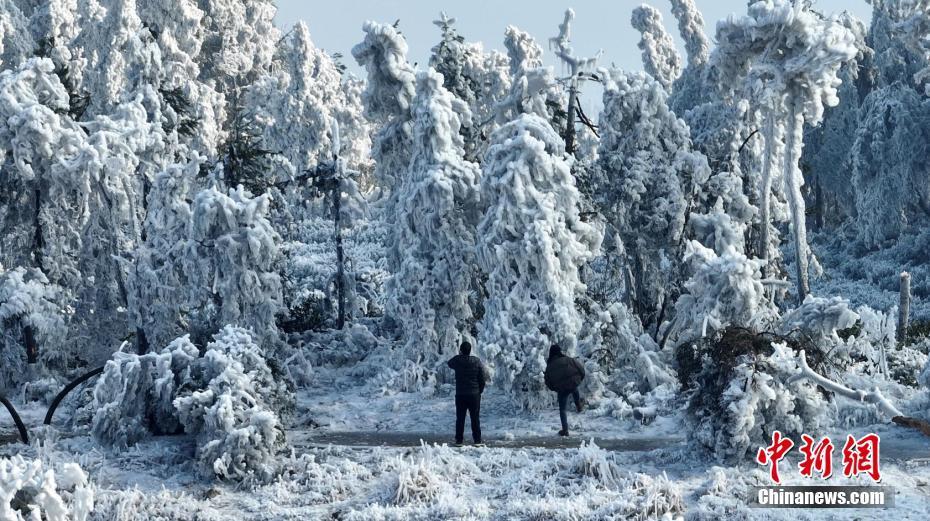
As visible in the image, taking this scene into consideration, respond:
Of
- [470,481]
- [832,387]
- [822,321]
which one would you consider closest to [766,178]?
[822,321]

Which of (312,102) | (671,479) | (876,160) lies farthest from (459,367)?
(312,102)

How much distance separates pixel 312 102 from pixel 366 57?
2934 centimetres

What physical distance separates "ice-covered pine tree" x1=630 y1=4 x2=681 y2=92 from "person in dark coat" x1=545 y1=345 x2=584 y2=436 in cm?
4471

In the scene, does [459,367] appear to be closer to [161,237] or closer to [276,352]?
[276,352]

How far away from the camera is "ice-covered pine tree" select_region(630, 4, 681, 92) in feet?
184

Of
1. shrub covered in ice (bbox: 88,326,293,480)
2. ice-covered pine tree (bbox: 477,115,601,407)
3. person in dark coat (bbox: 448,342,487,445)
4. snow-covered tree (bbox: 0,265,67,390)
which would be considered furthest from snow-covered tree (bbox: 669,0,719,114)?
shrub covered in ice (bbox: 88,326,293,480)

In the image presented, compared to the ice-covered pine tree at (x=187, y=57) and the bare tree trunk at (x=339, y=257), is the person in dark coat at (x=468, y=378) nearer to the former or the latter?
the bare tree trunk at (x=339, y=257)

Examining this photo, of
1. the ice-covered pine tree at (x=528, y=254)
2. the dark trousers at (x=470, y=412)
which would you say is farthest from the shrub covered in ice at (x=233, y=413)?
the ice-covered pine tree at (x=528, y=254)

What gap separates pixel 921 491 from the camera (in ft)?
32.7

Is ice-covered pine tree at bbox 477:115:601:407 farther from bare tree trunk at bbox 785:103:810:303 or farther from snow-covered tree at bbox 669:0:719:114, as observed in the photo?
snow-covered tree at bbox 669:0:719:114

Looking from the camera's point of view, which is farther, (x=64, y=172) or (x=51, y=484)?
(x=64, y=172)

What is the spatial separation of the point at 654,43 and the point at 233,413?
4951cm

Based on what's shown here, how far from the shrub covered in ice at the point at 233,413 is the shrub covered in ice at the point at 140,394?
31 centimetres

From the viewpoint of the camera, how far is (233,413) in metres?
11.6
